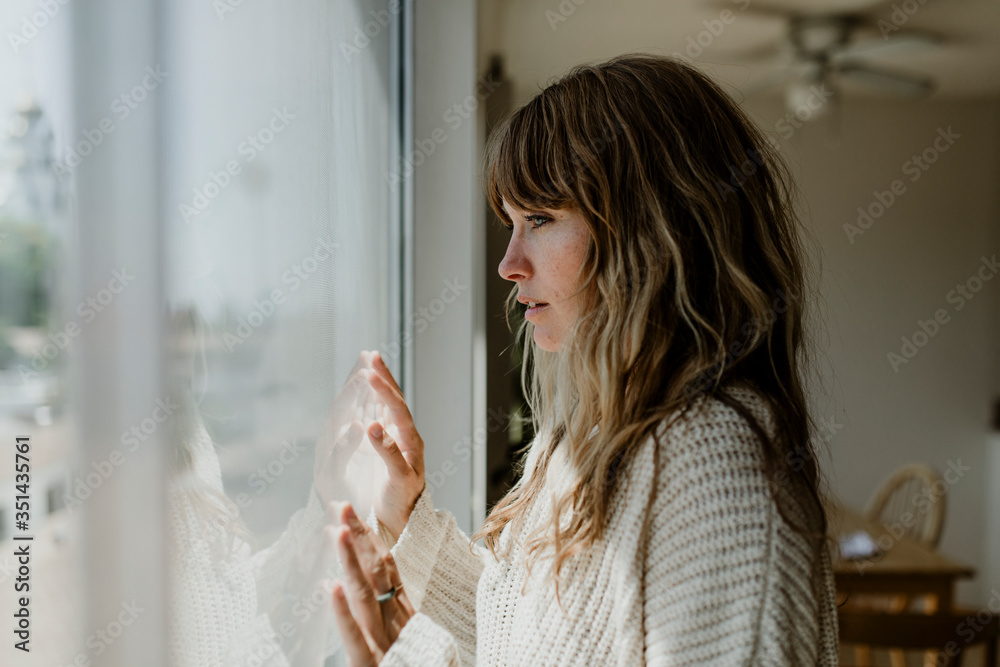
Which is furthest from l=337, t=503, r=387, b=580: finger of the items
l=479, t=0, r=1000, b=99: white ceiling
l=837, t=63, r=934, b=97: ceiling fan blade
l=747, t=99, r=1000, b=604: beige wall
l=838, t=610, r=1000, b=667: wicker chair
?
l=747, t=99, r=1000, b=604: beige wall

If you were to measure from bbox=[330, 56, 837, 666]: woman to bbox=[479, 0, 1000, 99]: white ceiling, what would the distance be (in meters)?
1.64

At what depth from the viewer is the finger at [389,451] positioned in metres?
0.81

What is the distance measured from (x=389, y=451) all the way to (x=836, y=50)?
8.24 ft

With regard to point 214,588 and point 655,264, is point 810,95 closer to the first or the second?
point 655,264

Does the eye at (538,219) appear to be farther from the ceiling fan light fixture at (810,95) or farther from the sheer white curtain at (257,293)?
the ceiling fan light fixture at (810,95)

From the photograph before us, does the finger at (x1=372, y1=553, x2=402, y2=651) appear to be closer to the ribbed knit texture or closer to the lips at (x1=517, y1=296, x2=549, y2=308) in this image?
the ribbed knit texture

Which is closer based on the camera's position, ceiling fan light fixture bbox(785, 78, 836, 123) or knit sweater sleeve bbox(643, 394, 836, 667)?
knit sweater sleeve bbox(643, 394, 836, 667)

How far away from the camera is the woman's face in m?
0.72

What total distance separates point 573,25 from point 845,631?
2.03 metres

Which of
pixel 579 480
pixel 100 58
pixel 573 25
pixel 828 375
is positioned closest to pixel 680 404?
pixel 579 480

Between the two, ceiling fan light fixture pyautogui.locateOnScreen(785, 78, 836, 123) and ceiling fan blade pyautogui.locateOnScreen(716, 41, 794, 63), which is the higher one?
ceiling fan blade pyautogui.locateOnScreen(716, 41, 794, 63)

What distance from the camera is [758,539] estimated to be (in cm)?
56

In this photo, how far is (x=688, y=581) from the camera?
0.58m

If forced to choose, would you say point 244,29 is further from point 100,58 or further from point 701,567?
point 701,567
